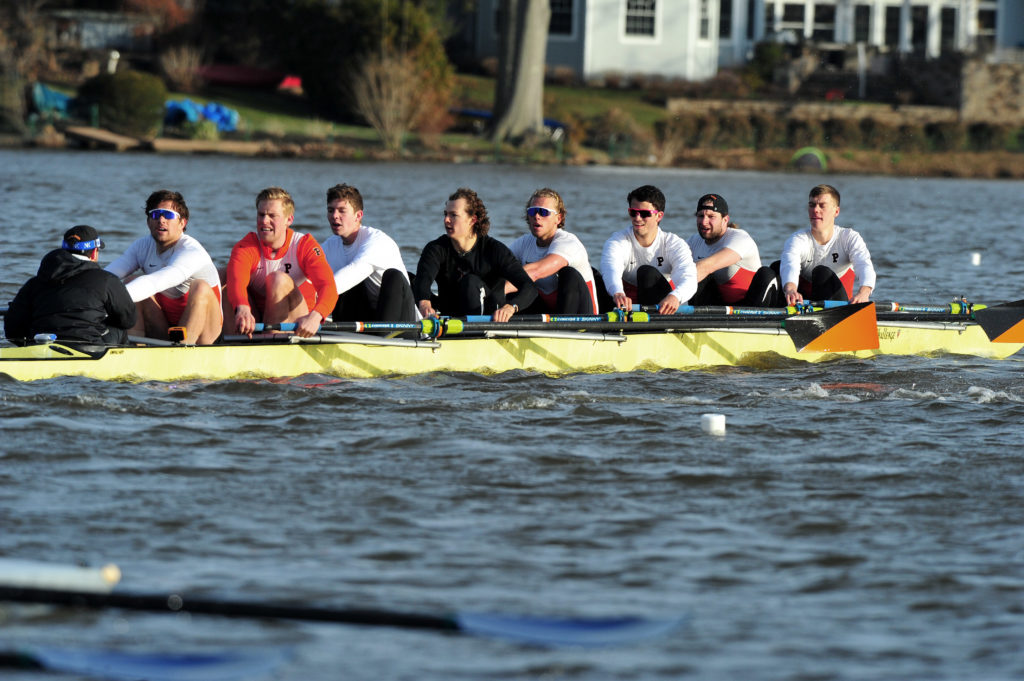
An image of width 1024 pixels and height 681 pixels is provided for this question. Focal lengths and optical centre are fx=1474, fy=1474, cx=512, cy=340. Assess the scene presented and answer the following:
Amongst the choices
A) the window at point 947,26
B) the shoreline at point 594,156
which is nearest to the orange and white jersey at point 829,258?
the shoreline at point 594,156

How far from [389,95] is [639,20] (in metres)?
16.5

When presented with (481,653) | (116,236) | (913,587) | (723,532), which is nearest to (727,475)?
(723,532)

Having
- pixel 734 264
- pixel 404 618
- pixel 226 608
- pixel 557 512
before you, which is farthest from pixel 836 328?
pixel 226 608

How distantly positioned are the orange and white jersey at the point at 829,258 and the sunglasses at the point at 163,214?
17.8 ft

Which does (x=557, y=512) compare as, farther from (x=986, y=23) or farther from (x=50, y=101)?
(x=986, y=23)

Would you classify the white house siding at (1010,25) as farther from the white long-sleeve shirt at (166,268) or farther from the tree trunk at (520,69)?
the white long-sleeve shirt at (166,268)

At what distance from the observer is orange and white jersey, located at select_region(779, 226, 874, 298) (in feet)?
42.1

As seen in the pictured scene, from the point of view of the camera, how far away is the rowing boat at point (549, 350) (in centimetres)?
982

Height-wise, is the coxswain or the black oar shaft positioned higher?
the coxswain

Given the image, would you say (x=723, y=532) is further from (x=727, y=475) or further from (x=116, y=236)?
(x=116, y=236)

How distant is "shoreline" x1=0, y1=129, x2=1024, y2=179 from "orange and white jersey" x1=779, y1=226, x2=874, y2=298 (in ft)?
110

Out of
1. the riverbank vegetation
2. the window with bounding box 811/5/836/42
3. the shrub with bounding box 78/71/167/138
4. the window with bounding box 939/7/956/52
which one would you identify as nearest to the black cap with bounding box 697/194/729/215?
the riverbank vegetation

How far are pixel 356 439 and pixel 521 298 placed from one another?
269 cm

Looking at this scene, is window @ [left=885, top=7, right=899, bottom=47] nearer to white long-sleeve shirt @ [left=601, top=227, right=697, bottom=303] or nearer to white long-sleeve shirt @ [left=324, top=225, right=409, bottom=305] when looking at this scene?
white long-sleeve shirt @ [left=601, top=227, right=697, bottom=303]
